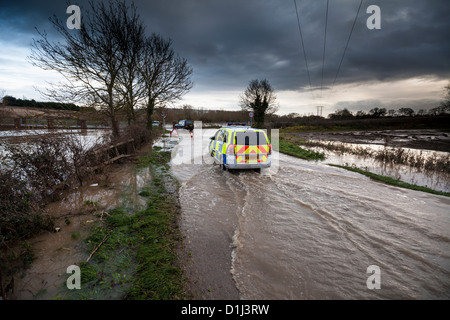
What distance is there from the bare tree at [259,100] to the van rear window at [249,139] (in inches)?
1215

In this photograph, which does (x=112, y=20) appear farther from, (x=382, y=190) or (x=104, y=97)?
(x=382, y=190)

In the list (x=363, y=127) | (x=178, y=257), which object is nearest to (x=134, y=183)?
(x=178, y=257)

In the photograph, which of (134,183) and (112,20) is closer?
(134,183)

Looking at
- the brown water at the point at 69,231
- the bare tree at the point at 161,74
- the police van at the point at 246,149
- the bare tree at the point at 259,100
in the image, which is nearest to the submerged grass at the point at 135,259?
the brown water at the point at 69,231

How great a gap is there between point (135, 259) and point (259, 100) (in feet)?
128

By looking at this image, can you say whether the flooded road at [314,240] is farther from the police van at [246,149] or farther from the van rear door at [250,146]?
the van rear door at [250,146]

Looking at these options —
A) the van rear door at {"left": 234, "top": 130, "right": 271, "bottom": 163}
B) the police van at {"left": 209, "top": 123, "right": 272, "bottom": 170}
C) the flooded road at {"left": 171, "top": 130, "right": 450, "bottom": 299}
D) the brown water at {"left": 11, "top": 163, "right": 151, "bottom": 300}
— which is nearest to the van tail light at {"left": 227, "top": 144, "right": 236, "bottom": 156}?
the police van at {"left": 209, "top": 123, "right": 272, "bottom": 170}

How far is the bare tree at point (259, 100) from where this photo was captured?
126 ft

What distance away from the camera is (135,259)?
307 cm

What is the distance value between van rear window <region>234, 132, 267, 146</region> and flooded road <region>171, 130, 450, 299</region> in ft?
5.37

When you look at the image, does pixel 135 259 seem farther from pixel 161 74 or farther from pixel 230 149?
pixel 161 74

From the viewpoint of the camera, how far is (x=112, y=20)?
1044cm

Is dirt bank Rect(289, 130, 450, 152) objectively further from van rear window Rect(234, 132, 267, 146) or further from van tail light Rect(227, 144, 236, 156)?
van tail light Rect(227, 144, 236, 156)
